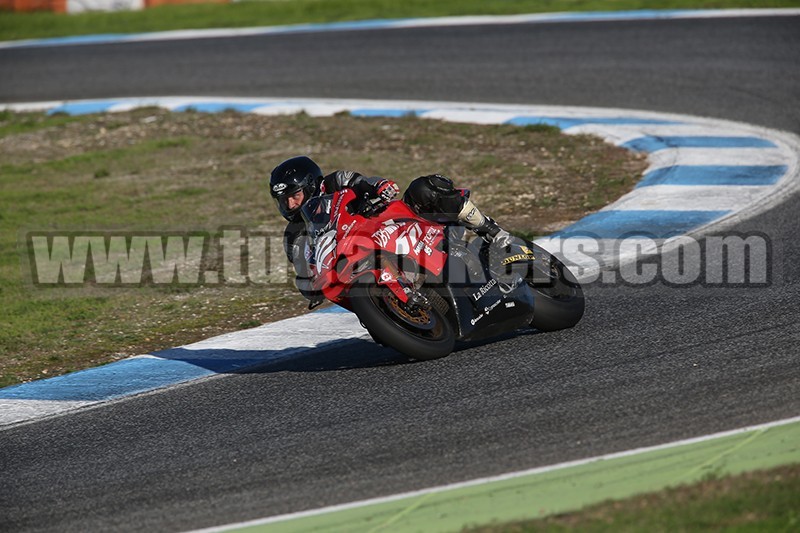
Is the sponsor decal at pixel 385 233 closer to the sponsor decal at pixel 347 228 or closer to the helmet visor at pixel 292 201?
the sponsor decal at pixel 347 228

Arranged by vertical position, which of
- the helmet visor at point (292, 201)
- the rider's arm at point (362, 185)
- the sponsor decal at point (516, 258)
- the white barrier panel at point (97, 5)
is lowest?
the sponsor decal at point (516, 258)

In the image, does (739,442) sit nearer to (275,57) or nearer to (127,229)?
(127,229)

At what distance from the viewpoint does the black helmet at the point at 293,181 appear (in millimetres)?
7098

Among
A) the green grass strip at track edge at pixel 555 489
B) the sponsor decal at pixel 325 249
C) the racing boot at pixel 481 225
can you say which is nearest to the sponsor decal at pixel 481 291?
the racing boot at pixel 481 225

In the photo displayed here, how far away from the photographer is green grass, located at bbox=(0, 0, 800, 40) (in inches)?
856

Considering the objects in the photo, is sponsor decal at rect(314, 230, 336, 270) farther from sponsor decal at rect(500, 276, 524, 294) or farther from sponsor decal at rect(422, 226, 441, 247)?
sponsor decal at rect(500, 276, 524, 294)

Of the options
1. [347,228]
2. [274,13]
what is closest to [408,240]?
[347,228]

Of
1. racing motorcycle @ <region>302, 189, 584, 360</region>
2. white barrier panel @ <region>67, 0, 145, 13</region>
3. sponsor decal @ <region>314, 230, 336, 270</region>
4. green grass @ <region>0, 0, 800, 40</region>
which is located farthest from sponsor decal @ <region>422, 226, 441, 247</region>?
white barrier panel @ <region>67, 0, 145, 13</region>

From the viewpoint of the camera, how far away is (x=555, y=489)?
5.15 metres

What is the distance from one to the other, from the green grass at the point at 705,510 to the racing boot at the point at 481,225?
284 cm

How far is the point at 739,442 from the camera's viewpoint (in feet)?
17.6

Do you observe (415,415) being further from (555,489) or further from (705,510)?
(705,510)

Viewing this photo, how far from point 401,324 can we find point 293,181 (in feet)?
3.69

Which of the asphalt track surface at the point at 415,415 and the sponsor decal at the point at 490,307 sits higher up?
the sponsor decal at the point at 490,307
